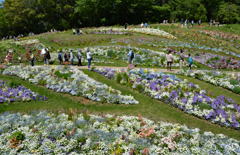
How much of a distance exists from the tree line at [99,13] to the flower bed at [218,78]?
41.6 m

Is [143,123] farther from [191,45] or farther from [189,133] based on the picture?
[191,45]

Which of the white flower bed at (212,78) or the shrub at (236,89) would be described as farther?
the white flower bed at (212,78)

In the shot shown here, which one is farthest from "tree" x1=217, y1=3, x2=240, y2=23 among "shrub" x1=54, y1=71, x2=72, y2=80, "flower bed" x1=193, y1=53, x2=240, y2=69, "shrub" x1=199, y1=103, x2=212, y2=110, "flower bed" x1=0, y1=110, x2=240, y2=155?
"flower bed" x1=0, y1=110, x2=240, y2=155

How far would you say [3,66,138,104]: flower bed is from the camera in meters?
10.9

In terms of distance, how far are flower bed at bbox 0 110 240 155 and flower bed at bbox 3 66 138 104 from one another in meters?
2.58

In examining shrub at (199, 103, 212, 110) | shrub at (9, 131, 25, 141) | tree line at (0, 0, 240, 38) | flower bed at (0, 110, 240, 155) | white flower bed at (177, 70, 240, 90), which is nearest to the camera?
flower bed at (0, 110, 240, 155)

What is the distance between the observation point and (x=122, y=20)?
189ft

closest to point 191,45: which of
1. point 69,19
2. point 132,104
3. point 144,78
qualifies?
point 144,78

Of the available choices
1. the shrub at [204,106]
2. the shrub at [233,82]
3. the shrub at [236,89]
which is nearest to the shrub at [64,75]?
the shrub at [204,106]

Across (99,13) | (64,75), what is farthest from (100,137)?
(99,13)

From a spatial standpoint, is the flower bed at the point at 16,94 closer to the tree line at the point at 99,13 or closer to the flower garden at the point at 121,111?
the flower garden at the point at 121,111

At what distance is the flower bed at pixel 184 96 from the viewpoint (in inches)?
363

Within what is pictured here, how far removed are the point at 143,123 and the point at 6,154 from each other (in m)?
5.21

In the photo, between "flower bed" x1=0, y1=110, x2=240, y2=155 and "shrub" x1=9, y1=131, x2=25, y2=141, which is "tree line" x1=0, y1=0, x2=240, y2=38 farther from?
"shrub" x1=9, y1=131, x2=25, y2=141
